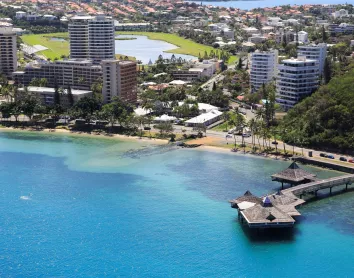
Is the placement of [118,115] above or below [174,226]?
above

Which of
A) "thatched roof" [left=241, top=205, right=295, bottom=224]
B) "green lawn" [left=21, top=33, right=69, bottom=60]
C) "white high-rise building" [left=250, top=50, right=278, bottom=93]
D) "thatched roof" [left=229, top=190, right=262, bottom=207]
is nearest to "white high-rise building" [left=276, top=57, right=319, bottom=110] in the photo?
"white high-rise building" [left=250, top=50, right=278, bottom=93]

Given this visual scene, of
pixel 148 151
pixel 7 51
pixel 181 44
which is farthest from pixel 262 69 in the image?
pixel 181 44

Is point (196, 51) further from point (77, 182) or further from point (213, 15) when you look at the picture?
point (77, 182)

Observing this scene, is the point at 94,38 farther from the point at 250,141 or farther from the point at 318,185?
the point at 318,185

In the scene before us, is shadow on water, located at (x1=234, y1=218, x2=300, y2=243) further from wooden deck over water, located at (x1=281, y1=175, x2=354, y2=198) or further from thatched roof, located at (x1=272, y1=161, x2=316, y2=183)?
thatched roof, located at (x1=272, y1=161, x2=316, y2=183)

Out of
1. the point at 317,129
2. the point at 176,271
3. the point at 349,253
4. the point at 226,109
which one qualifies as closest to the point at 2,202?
the point at 176,271

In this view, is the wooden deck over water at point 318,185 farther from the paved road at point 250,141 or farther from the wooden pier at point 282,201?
the paved road at point 250,141
